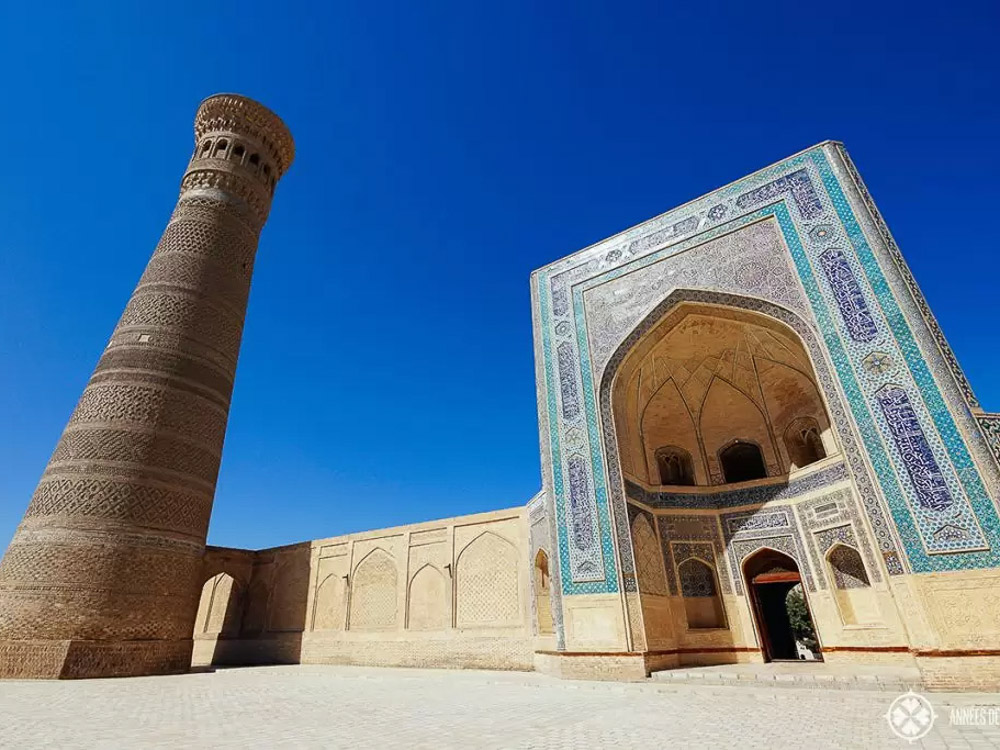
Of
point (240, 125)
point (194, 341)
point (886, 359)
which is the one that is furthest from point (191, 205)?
point (886, 359)

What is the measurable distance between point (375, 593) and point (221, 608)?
489 centimetres

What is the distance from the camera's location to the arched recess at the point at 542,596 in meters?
8.80

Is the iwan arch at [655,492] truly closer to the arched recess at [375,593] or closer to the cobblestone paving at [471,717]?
the arched recess at [375,593]

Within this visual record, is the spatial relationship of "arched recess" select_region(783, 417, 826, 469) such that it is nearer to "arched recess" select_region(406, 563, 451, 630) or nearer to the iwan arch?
the iwan arch

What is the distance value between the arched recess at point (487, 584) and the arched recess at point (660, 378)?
125 inches

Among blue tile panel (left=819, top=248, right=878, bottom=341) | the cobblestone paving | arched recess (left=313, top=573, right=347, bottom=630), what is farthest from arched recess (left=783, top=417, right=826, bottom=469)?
arched recess (left=313, top=573, right=347, bottom=630)

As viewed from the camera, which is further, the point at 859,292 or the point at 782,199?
the point at 782,199

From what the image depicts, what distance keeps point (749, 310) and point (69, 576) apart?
36.9ft

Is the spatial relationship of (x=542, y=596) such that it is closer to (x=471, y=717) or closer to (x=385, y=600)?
(x=385, y=600)

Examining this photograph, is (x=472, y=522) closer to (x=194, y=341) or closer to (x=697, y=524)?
(x=697, y=524)

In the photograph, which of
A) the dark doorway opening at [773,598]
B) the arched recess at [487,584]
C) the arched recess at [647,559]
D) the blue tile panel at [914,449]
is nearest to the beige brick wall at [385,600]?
the arched recess at [487,584]

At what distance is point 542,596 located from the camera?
9.03 meters

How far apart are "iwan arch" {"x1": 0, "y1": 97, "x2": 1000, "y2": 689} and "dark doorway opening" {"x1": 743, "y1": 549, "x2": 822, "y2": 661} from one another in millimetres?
67

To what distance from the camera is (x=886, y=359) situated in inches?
224
